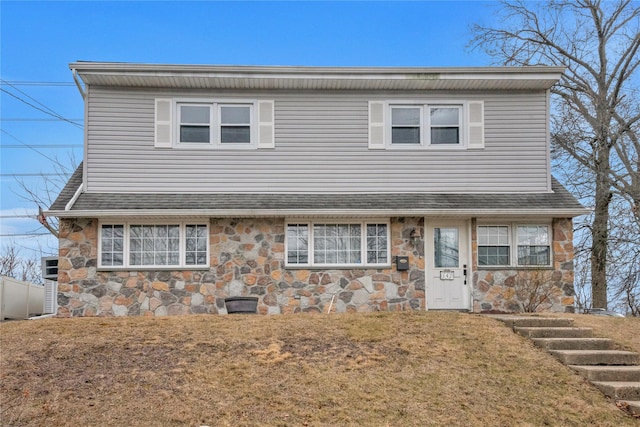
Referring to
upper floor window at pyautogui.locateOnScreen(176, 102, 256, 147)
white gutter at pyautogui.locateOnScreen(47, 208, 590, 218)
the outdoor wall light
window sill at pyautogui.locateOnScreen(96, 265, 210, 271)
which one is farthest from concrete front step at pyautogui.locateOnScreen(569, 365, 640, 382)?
upper floor window at pyautogui.locateOnScreen(176, 102, 256, 147)

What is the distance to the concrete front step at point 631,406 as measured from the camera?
7293mm

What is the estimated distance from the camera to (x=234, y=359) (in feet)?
27.1

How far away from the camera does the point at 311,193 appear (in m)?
13.0

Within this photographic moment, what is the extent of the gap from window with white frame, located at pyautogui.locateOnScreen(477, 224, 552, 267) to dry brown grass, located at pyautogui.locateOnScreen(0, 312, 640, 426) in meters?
3.15

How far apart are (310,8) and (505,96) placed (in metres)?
4.96

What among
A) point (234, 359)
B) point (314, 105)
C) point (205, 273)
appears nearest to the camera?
point (234, 359)

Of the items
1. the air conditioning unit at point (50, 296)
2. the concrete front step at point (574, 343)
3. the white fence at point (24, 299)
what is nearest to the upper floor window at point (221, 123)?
the white fence at point (24, 299)

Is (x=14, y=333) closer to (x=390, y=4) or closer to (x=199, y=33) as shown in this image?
(x=199, y=33)

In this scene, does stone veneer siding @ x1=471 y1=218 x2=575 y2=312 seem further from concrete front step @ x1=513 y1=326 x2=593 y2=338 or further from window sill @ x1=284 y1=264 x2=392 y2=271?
concrete front step @ x1=513 y1=326 x2=593 y2=338

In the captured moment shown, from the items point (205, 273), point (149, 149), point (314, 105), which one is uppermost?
point (314, 105)

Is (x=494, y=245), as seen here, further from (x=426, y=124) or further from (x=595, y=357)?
(x=595, y=357)

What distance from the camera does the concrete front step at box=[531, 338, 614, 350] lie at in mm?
8953

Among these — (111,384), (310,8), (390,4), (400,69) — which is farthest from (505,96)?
(111,384)

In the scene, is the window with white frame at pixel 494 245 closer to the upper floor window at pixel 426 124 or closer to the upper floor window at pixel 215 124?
the upper floor window at pixel 426 124
